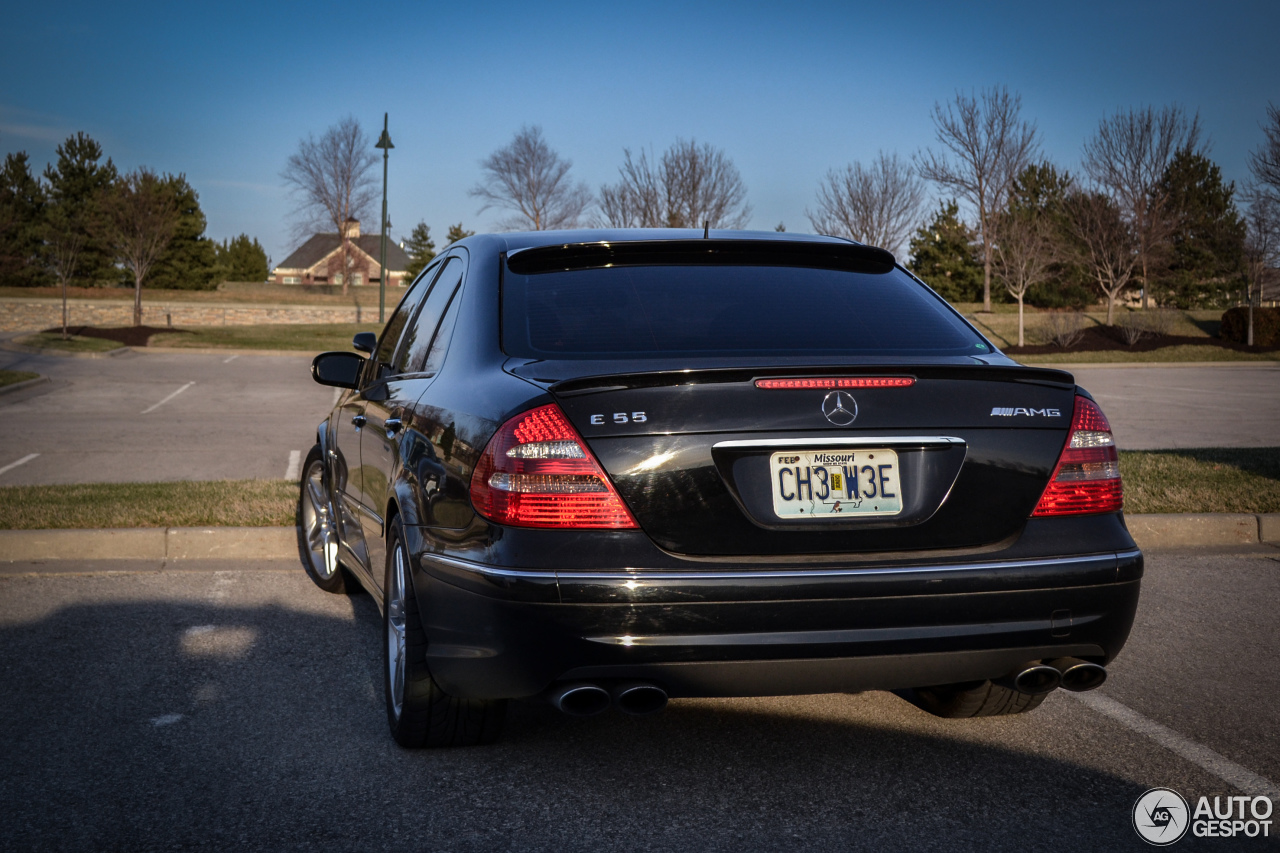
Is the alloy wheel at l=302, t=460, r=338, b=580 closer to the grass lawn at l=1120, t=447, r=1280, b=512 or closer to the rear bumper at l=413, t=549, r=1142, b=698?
the rear bumper at l=413, t=549, r=1142, b=698

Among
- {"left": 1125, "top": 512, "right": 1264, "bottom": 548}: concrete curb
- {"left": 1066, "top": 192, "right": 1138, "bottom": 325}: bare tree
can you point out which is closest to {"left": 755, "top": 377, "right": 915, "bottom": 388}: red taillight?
{"left": 1125, "top": 512, "right": 1264, "bottom": 548}: concrete curb

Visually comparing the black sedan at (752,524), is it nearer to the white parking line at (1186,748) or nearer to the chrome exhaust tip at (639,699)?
the chrome exhaust tip at (639,699)

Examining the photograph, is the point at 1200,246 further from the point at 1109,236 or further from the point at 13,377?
the point at 13,377

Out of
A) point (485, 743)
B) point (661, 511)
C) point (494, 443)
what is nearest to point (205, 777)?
point (485, 743)

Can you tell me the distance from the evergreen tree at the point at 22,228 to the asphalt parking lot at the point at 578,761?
63.3 m

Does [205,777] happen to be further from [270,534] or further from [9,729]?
[270,534]

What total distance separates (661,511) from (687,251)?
1244mm

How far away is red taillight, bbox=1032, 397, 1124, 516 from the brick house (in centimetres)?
10343

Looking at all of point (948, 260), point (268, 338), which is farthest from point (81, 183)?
point (948, 260)

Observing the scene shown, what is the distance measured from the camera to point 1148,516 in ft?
24.0

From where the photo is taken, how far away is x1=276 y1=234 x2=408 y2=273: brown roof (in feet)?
365

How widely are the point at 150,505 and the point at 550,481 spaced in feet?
17.9

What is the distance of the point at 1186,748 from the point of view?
3666 millimetres

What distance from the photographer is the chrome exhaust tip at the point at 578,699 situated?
→ 9.73 feet
